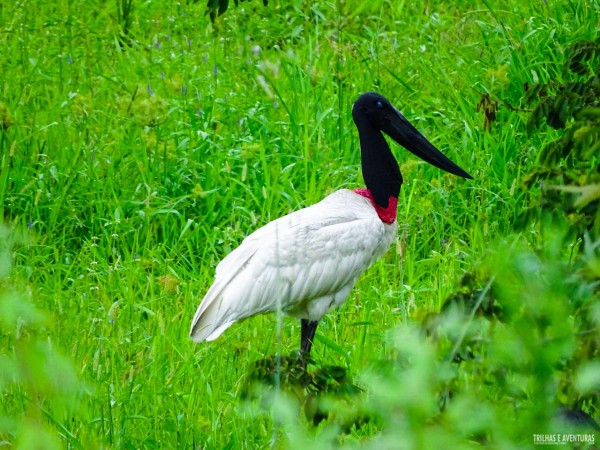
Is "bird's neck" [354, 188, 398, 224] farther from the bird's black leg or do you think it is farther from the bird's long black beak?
the bird's black leg

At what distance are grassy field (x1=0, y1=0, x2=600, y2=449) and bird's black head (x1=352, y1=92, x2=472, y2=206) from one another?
1.11 ft

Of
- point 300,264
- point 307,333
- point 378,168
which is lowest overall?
point 307,333

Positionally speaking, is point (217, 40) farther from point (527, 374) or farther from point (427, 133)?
point (527, 374)

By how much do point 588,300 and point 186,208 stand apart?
3.42 metres

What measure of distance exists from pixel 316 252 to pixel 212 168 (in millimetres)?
1231

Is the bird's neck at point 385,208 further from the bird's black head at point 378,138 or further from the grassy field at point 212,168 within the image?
the grassy field at point 212,168

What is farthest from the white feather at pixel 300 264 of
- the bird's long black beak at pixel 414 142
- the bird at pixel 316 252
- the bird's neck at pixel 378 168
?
the bird's long black beak at pixel 414 142

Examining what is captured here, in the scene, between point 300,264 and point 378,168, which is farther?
point 378,168

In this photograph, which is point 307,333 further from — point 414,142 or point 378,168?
point 414,142

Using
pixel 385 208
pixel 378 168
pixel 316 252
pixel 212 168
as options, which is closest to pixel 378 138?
pixel 378 168

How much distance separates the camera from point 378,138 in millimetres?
4594

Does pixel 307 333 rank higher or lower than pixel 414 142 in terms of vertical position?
lower

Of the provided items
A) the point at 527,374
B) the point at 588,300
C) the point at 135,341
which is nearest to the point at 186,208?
the point at 135,341

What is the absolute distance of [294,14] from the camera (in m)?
6.87
